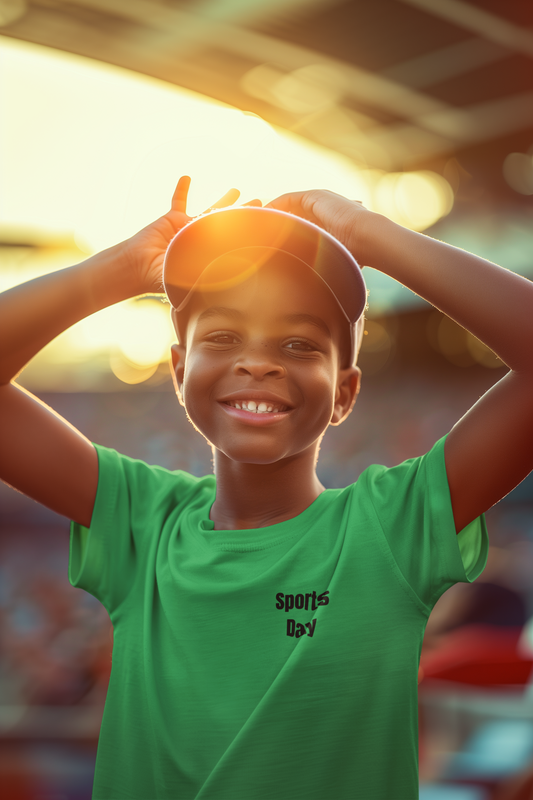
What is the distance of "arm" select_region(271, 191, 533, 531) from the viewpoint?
0.92 meters

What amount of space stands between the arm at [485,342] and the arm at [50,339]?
409 mm

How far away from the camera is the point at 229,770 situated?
882 mm

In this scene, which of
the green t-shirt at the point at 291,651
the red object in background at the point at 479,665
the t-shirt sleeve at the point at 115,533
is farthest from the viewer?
the red object in background at the point at 479,665

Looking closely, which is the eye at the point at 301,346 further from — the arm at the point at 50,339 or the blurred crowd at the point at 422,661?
the blurred crowd at the point at 422,661

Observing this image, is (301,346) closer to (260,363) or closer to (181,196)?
(260,363)

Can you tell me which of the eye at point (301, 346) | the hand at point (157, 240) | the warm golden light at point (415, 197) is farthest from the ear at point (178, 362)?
the warm golden light at point (415, 197)

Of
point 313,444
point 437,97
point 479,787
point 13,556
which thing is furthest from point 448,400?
point 313,444

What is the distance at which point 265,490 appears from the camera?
3.59 feet

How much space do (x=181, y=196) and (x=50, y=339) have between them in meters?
0.34

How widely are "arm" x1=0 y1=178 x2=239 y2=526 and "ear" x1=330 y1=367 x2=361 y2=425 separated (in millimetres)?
350

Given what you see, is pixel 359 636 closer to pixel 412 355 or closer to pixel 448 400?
pixel 448 400

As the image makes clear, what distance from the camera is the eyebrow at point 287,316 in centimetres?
100

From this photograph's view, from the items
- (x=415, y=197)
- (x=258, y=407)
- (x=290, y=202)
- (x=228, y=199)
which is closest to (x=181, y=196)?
(x=228, y=199)

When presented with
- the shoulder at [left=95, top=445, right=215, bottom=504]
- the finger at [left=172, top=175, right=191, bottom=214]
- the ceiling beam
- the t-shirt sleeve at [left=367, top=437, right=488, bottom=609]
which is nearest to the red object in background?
the shoulder at [left=95, top=445, right=215, bottom=504]
